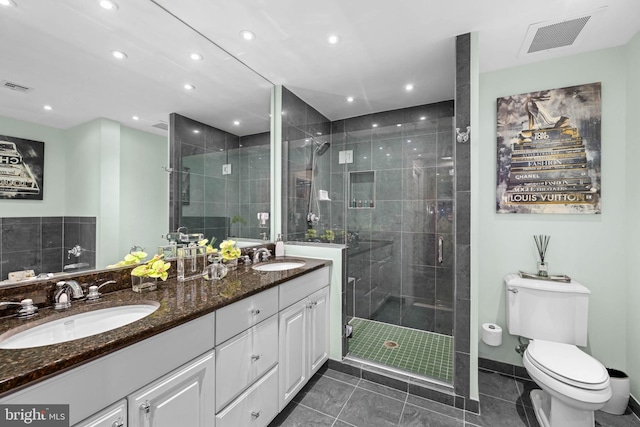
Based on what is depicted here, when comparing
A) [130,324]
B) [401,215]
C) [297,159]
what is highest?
[297,159]

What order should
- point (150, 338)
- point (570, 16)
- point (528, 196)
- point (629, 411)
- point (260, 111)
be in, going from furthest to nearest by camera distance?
1. point (260, 111)
2. point (528, 196)
3. point (629, 411)
4. point (570, 16)
5. point (150, 338)

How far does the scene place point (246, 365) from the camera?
55.1 inches

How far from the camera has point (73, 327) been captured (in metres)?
1.08

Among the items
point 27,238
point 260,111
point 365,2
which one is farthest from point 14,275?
point 365,2

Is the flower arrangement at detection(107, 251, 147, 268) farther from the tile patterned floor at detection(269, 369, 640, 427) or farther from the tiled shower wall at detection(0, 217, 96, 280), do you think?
the tile patterned floor at detection(269, 369, 640, 427)

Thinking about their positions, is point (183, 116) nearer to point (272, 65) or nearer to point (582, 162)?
point (272, 65)

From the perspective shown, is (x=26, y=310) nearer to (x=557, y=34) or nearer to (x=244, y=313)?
(x=244, y=313)

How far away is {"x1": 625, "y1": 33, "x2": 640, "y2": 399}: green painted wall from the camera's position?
1.79m

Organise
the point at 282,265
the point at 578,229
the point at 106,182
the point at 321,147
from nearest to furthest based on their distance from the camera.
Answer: the point at 106,182 → the point at 578,229 → the point at 282,265 → the point at 321,147

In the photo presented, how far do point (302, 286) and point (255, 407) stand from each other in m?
0.74

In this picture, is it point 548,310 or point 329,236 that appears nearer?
point 548,310

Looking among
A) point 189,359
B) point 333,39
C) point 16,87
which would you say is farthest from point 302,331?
point 333,39

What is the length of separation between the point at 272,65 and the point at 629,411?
11.7ft

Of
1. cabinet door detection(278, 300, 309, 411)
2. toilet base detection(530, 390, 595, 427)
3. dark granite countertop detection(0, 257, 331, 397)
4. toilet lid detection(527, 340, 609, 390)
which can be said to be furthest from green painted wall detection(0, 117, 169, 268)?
toilet base detection(530, 390, 595, 427)
